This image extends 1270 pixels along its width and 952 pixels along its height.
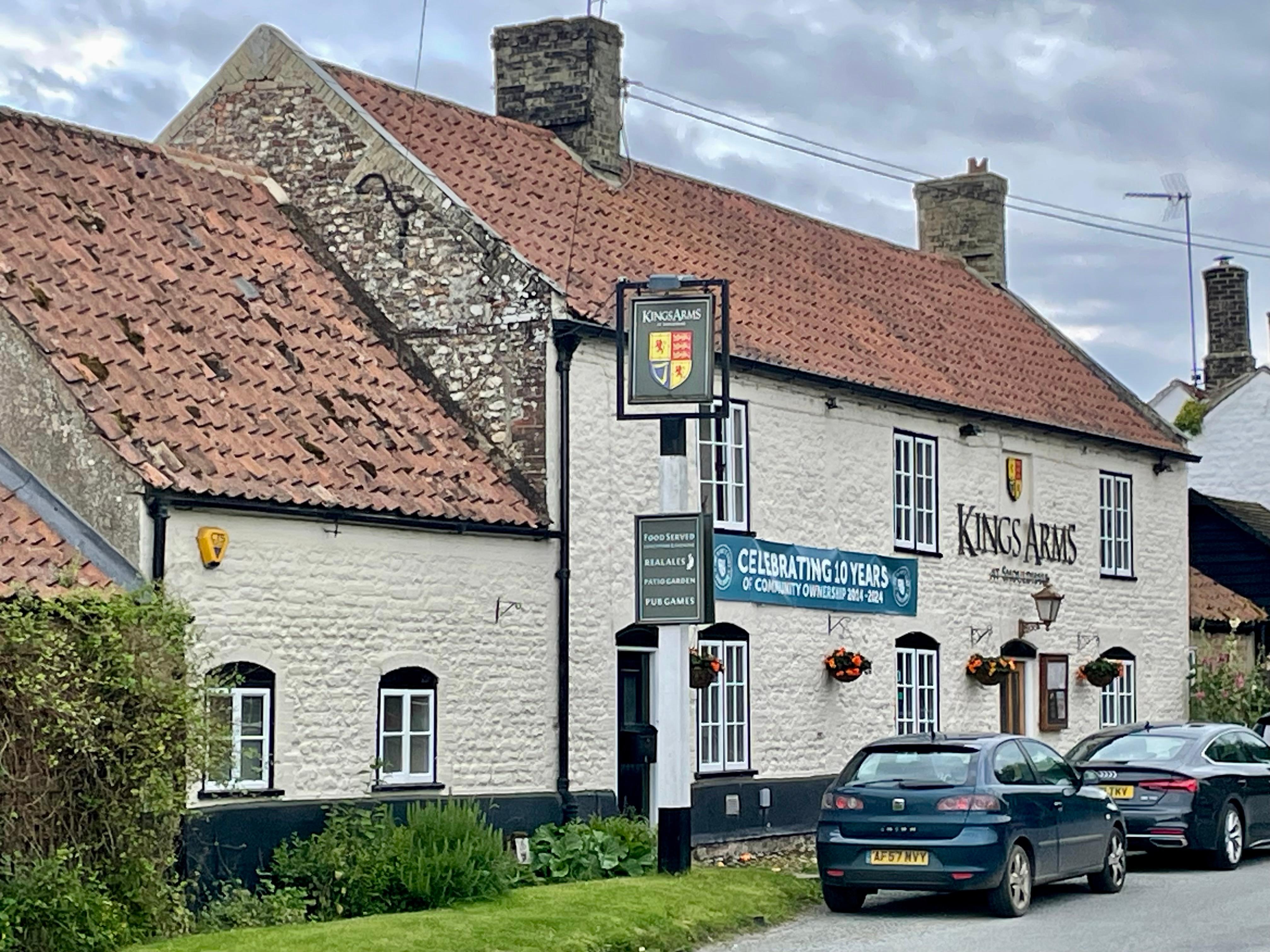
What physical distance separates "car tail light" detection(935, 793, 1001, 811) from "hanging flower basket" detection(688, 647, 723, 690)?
16.7ft

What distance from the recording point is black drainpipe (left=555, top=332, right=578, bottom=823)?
20.3 meters

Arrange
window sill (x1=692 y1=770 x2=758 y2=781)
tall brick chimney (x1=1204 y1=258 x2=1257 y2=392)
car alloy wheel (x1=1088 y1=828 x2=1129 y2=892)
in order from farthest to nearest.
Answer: tall brick chimney (x1=1204 y1=258 x2=1257 y2=392) < window sill (x1=692 y1=770 x2=758 y2=781) < car alloy wheel (x1=1088 y1=828 x2=1129 y2=892)

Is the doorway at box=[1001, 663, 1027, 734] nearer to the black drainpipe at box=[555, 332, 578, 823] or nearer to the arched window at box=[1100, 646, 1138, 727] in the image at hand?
the arched window at box=[1100, 646, 1138, 727]

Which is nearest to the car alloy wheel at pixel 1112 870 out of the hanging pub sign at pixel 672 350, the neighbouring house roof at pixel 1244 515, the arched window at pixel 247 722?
the hanging pub sign at pixel 672 350

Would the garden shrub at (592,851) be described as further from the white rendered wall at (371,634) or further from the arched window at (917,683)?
the arched window at (917,683)

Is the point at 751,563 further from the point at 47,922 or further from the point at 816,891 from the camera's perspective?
the point at 47,922

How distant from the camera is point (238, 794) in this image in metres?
17.1

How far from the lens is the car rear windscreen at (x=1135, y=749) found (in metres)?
20.9

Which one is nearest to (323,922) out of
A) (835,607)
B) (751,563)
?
(751,563)

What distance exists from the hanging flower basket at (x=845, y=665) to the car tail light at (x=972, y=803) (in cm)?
728

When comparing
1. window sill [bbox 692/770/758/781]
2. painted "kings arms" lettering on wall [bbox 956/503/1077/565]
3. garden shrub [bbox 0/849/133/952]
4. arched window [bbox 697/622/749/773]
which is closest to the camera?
garden shrub [bbox 0/849/133/952]

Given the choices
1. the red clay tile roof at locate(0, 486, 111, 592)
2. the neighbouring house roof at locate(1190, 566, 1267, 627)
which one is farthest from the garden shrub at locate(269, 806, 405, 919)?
the neighbouring house roof at locate(1190, 566, 1267, 627)

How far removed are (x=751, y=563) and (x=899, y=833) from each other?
649 centimetres

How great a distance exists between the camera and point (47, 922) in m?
13.7
